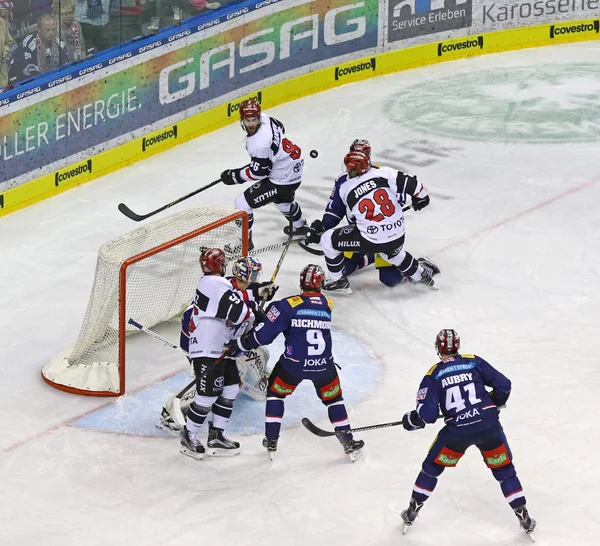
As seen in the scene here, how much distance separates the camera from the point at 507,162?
424 inches

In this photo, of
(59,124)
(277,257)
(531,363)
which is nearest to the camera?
(531,363)

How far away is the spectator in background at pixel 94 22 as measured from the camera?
33.4 ft

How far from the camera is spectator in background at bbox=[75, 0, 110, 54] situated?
33.4 ft

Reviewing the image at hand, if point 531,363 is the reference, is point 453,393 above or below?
above

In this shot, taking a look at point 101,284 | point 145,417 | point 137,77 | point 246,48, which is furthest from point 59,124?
point 145,417

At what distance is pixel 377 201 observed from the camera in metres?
8.30

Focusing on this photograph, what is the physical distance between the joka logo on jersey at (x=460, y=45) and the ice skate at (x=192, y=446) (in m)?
7.03

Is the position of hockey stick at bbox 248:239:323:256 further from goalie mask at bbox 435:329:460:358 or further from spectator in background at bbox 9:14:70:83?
goalie mask at bbox 435:329:460:358

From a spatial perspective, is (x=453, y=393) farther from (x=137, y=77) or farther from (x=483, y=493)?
(x=137, y=77)

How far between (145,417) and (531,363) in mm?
2221

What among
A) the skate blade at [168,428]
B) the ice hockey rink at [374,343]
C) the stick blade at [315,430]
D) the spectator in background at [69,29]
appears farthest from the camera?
the spectator in background at [69,29]

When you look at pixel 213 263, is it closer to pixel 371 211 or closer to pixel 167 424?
pixel 167 424

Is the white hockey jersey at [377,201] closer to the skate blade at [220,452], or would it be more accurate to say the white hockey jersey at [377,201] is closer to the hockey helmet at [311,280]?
the hockey helmet at [311,280]

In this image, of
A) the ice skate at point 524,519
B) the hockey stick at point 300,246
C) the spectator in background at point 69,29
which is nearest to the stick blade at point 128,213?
the hockey stick at point 300,246
